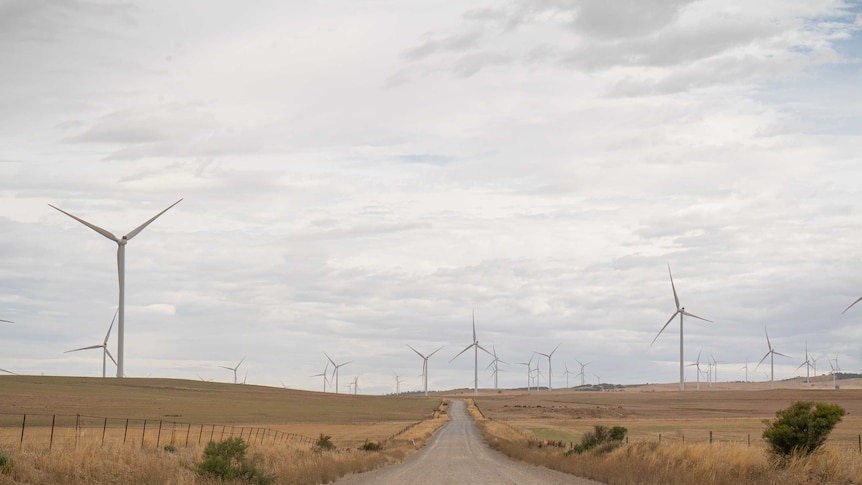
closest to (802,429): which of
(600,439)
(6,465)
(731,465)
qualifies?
(731,465)

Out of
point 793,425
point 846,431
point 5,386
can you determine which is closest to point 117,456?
point 793,425

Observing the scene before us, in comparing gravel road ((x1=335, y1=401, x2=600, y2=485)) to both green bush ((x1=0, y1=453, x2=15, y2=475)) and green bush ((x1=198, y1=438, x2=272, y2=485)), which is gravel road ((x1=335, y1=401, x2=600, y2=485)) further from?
green bush ((x1=0, y1=453, x2=15, y2=475))

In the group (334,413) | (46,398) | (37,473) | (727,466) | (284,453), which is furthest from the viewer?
(334,413)

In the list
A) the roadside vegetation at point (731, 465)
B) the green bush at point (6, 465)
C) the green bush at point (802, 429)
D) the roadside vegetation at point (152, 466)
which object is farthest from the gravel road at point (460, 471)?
the green bush at point (6, 465)

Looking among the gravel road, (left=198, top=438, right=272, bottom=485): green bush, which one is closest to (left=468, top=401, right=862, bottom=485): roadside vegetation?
the gravel road

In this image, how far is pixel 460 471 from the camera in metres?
43.7

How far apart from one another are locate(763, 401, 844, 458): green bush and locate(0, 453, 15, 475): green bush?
82.7 feet

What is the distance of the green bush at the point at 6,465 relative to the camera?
25.3 meters

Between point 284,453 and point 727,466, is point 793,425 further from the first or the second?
point 284,453

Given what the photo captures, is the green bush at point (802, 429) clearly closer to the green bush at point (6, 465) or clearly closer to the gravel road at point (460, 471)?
the gravel road at point (460, 471)

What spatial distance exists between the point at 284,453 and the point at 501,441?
99.3 feet

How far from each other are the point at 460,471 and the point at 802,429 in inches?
664

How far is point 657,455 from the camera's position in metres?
37.2

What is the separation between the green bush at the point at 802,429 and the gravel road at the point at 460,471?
7266 millimetres
